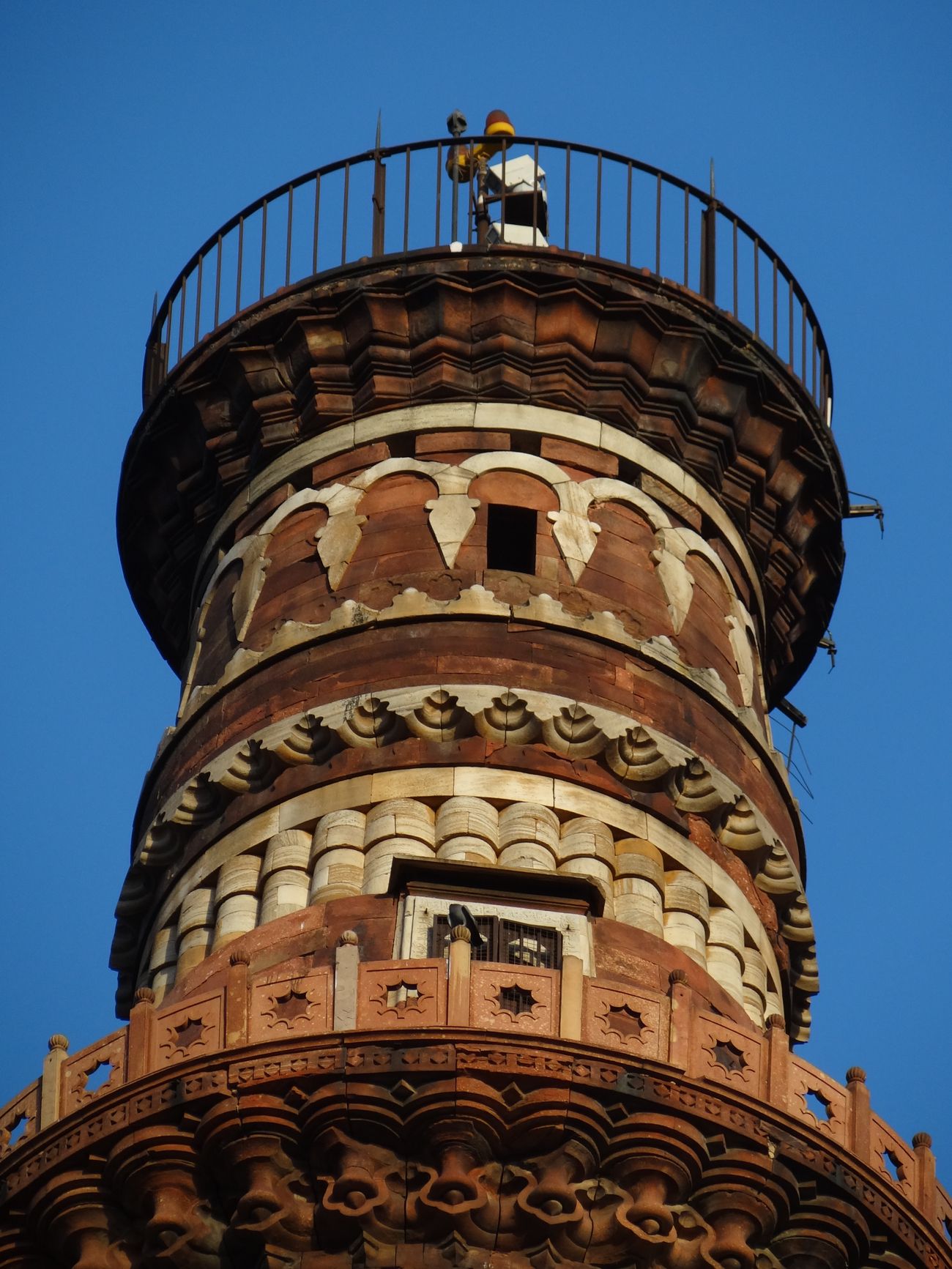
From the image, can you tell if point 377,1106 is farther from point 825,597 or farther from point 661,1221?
point 825,597

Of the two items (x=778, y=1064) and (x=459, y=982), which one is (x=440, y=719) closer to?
(x=459, y=982)

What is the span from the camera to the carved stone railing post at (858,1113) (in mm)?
22688

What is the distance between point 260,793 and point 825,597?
6722mm

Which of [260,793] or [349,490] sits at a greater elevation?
[349,490]

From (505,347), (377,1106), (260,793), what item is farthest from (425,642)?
(377,1106)

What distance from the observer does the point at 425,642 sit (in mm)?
26531

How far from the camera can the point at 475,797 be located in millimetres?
25500

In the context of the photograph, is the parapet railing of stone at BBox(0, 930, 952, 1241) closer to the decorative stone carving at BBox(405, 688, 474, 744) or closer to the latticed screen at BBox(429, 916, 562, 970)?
the latticed screen at BBox(429, 916, 562, 970)

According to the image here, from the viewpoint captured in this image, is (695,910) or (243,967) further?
(695,910)

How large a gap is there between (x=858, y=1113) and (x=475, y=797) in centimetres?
398

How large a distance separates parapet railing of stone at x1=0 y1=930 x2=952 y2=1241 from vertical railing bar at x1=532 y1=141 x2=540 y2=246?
901 cm

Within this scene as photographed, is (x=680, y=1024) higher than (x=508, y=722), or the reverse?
(x=508, y=722)

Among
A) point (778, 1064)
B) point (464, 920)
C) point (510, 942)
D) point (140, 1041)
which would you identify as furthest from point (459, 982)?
point (778, 1064)

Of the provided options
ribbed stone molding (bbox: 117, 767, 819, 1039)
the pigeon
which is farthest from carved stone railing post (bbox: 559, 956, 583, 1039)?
ribbed stone molding (bbox: 117, 767, 819, 1039)
